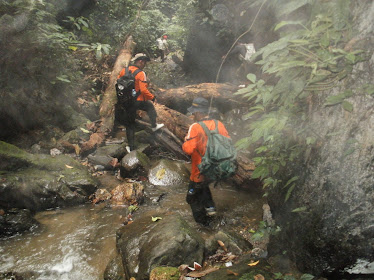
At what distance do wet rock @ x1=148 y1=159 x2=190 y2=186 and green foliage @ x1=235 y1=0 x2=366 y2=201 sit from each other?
3.53m

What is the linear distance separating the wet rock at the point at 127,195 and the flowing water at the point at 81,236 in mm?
180

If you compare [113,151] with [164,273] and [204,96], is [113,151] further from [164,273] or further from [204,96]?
[164,273]

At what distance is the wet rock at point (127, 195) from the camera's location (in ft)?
17.2

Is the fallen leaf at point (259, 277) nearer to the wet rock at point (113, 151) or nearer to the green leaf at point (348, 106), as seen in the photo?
the green leaf at point (348, 106)

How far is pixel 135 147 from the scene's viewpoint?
24.6 ft

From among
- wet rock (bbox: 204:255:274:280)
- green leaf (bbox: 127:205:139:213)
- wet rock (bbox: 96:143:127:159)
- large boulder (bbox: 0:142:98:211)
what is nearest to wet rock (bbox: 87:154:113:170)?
wet rock (bbox: 96:143:127:159)

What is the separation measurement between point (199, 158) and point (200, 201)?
0.91 meters

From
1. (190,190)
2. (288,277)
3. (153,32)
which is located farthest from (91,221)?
(153,32)

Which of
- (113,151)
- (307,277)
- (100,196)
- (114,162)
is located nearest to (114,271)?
(100,196)

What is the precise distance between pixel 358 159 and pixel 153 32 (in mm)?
13783

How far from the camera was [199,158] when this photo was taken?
4.18 metres

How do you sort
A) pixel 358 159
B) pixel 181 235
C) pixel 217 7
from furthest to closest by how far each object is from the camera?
pixel 217 7
pixel 181 235
pixel 358 159

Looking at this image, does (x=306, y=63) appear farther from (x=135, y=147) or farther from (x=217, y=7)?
(x=217, y=7)

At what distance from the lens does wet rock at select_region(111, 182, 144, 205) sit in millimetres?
5250
